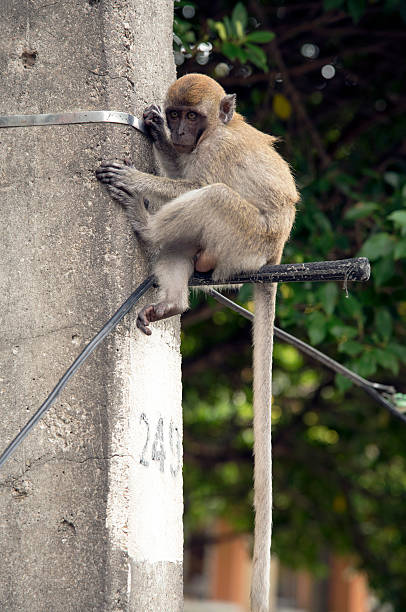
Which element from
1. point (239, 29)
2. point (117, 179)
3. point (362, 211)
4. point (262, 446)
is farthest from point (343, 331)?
point (117, 179)

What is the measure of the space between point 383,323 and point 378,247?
0.64 meters

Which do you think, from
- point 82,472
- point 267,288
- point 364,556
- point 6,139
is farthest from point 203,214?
point 364,556

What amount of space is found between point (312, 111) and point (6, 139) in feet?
15.1

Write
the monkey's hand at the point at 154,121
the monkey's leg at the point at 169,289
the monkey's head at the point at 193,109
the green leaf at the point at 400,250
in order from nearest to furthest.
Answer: the monkey's leg at the point at 169,289 < the monkey's hand at the point at 154,121 < the monkey's head at the point at 193,109 < the green leaf at the point at 400,250

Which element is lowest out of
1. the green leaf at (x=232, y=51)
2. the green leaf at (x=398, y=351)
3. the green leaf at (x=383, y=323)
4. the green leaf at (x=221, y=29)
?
the green leaf at (x=398, y=351)

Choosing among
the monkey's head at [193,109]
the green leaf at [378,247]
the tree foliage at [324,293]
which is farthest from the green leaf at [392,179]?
the monkey's head at [193,109]

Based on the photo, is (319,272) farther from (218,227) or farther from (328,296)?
(328,296)

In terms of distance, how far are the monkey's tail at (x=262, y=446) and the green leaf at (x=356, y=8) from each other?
8.56 feet

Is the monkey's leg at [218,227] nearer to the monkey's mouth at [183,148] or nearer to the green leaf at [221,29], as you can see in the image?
the monkey's mouth at [183,148]

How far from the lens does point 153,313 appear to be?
3.30 meters

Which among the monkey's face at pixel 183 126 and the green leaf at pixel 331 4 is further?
the green leaf at pixel 331 4

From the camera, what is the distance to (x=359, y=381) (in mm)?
4453

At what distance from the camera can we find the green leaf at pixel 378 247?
550 centimetres

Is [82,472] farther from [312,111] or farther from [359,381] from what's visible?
[312,111]
